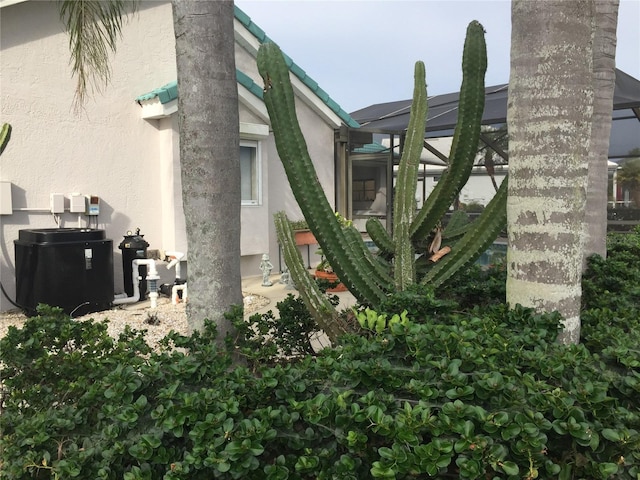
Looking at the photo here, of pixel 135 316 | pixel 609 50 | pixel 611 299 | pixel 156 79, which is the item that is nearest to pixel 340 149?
pixel 156 79

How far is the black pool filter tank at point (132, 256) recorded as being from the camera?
7637 millimetres

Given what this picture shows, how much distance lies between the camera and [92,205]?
24.9 feet

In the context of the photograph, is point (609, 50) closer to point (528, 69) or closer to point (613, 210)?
point (528, 69)

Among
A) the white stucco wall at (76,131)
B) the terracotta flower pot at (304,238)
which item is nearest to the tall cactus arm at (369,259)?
the white stucco wall at (76,131)

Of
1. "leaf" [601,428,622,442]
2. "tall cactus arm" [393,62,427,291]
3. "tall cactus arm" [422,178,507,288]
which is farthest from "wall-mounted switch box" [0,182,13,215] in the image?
"leaf" [601,428,622,442]

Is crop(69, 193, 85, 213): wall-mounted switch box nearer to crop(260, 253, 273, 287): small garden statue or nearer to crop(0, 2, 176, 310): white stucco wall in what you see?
crop(0, 2, 176, 310): white stucco wall

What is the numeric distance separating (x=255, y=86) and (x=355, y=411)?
790 cm

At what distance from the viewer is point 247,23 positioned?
9219 millimetres

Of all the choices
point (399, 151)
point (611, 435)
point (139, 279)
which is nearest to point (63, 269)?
point (139, 279)

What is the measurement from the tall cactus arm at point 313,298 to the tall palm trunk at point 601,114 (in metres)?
2.17

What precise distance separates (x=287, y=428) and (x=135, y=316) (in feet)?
17.6

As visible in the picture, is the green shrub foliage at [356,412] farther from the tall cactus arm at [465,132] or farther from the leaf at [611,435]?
the tall cactus arm at [465,132]

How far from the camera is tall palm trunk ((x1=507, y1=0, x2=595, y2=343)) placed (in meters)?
2.48

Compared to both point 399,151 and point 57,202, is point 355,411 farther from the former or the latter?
point 399,151
